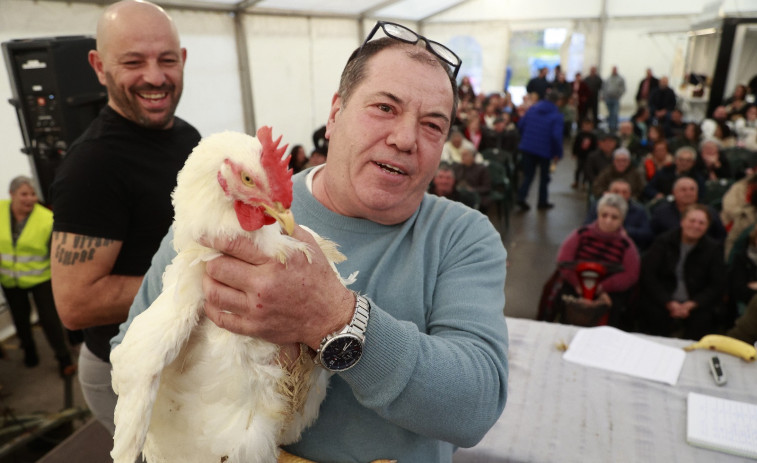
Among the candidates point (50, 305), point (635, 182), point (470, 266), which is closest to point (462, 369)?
point (470, 266)

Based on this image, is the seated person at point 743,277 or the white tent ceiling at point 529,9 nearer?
the seated person at point 743,277

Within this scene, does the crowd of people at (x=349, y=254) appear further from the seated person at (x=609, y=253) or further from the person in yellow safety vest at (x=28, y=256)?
the seated person at (x=609, y=253)

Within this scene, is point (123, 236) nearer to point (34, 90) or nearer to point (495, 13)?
point (34, 90)

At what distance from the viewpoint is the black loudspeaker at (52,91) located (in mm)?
3434

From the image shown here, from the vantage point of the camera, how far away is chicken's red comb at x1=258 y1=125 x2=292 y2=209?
95cm

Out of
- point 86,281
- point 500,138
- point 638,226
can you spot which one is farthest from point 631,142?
point 86,281

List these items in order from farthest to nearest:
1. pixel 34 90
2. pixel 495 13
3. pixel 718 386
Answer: pixel 495 13 < pixel 34 90 < pixel 718 386

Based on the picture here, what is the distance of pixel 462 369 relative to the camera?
38.1 inches

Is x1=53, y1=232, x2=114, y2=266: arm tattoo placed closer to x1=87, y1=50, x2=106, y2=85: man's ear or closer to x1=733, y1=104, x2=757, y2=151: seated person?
x1=87, y1=50, x2=106, y2=85: man's ear

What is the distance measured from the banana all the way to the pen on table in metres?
0.10

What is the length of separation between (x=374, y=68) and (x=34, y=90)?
11.6ft

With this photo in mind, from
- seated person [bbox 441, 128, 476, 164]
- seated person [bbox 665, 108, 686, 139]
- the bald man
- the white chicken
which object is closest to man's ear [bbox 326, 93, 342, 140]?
the white chicken

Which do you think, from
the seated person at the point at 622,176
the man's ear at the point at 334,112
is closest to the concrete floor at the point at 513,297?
the seated person at the point at 622,176

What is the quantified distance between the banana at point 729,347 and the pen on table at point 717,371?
0.10 m
